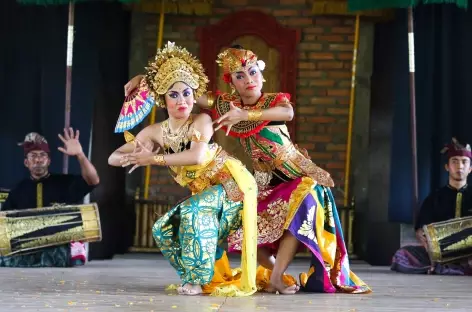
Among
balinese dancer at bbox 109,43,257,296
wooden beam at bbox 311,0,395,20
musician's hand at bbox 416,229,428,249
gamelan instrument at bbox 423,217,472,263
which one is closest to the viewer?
balinese dancer at bbox 109,43,257,296

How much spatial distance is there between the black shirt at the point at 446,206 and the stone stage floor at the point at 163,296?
0.55m

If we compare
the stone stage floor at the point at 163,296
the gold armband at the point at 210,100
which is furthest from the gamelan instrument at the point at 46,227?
the gold armband at the point at 210,100

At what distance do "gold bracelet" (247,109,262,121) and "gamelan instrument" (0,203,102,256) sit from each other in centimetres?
237

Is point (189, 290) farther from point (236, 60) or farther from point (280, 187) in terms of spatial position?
point (236, 60)

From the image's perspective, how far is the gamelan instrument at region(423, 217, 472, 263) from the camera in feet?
23.5

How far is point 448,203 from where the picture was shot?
7367 millimetres

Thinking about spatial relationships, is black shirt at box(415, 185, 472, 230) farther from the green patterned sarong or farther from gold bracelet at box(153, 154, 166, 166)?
gold bracelet at box(153, 154, 166, 166)

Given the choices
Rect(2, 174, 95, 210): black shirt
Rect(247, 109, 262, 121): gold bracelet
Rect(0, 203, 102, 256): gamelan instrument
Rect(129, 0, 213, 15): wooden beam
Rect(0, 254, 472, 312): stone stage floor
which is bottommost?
Rect(0, 254, 472, 312): stone stage floor

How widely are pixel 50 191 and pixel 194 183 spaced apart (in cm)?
233

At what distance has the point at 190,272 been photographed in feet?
17.2

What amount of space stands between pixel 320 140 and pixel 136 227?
1.58 meters

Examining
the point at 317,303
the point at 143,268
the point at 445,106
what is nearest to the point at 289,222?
the point at 317,303

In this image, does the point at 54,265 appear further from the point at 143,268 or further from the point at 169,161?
the point at 169,161

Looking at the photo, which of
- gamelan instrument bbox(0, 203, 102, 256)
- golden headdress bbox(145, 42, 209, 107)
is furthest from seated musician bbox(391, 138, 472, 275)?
golden headdress bbox(145, 42, 209, 107)
